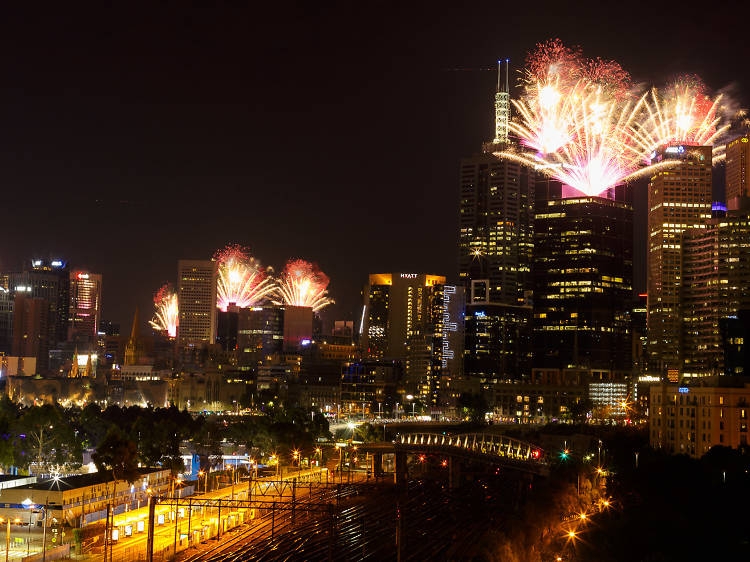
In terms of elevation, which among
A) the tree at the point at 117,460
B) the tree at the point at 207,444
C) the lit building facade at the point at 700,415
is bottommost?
the tree at the point at 207,444

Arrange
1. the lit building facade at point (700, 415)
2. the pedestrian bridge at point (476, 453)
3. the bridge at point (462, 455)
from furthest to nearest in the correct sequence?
the bridge at point (462, 455)
the pedestrian bridge at point (476, 453)
the lit building facade at point (700, 415)

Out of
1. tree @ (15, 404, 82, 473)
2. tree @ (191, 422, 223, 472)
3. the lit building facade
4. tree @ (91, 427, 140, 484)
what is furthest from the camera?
tree @ (191, 422, 223, 472)

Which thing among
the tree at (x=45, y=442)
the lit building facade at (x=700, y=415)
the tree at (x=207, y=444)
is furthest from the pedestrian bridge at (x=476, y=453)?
the tree at (x=45, y=442)

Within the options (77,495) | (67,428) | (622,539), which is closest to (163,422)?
(67,428)

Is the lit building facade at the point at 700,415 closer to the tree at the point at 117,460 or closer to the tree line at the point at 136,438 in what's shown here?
the tree line at the point at 136,438

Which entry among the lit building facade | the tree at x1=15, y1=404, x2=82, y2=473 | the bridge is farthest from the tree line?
the lit building facade

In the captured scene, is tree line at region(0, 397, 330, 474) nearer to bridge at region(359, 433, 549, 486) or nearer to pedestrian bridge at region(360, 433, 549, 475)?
bridge at region(359, 433, 549, 486)

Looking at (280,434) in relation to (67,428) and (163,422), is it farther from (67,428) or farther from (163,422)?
(67,428)

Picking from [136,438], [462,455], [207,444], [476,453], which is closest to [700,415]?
[476,453]

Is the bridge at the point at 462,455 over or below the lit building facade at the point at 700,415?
below

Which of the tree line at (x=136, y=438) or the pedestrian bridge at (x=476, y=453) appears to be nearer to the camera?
the pedestrian bridge at (x=476, y=453)

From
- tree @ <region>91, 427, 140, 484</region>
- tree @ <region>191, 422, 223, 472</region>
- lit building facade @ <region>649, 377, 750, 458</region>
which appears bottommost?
tree @ <region>191, 422, 223, 472</region>
